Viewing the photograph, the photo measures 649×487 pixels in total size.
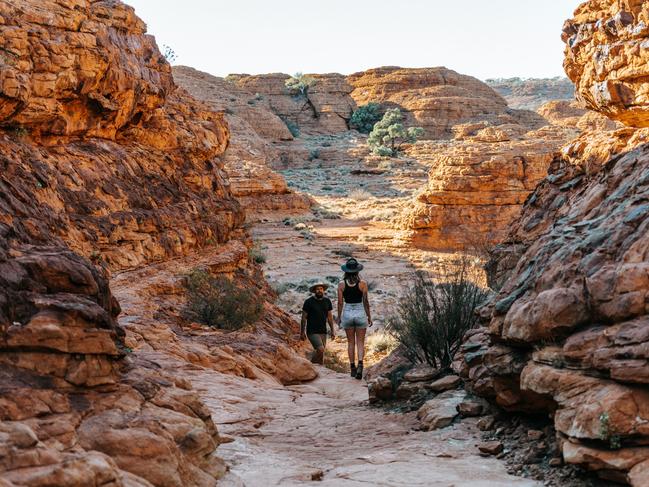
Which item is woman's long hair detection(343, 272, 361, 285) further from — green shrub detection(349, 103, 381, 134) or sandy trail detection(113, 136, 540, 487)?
green shrub detection(349, 103, 381, 134)

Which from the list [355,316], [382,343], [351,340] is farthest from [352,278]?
[382,343]

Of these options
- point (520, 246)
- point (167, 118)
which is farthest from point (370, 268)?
point (520, 246)

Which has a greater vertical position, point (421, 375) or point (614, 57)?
point (614, 57)

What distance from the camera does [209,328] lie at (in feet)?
34.3

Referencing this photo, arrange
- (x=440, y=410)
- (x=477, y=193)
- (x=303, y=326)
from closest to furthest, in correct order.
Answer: (x=440, y=410), (x=303, y=326), (x=477, y=193)

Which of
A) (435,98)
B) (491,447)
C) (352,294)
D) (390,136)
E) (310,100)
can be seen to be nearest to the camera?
(491,447)

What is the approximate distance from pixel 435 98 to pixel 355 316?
5408 centimetres

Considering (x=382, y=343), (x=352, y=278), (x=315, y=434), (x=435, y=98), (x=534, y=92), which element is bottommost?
(x=382, y=343)

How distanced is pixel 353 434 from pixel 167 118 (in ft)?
35.9

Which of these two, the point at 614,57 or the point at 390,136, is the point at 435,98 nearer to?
the point at 390,136

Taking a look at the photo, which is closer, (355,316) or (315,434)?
(315,434)

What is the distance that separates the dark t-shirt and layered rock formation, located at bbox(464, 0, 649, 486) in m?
3.42

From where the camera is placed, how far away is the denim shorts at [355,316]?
29.1 ft

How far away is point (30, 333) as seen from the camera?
382 centimetres
